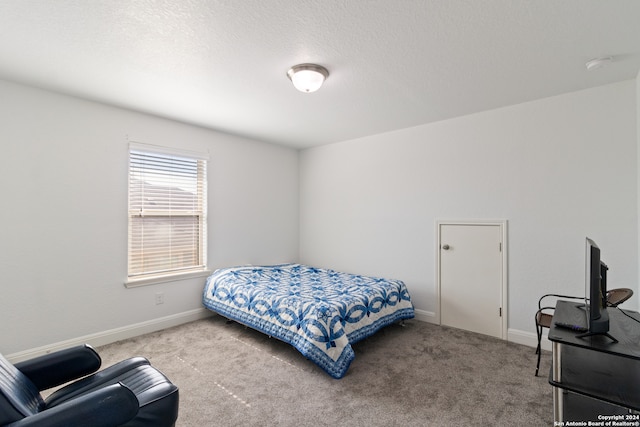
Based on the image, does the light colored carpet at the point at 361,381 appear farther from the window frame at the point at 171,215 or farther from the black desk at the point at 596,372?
the window frame at the point at 171,215

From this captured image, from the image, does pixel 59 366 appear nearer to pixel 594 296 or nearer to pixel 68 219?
pixel 68 219

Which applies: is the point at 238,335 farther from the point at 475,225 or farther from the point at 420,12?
the point at 420,12

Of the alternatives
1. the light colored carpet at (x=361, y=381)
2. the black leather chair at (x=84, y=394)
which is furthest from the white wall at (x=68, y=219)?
the black leather chair at (x=84, y=394)

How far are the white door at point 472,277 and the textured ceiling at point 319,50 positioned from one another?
1.41m

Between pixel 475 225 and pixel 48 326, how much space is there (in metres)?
4.41

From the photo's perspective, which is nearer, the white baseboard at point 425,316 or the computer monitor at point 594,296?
the computer monitor at point 594,296

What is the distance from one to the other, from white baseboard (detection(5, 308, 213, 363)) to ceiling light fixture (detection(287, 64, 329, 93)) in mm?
3046

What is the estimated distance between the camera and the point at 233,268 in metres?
3.96

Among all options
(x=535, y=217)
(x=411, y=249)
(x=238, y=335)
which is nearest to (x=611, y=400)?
(x=535, y=217)

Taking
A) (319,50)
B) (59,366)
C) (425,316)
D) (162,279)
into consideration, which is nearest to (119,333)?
(162,279)

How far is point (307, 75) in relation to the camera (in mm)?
2338

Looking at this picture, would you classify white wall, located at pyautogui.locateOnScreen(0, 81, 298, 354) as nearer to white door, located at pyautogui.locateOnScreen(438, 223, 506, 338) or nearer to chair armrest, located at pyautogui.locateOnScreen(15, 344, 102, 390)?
chair armrest, located at pyautogui.locateOnScreen(15, 344, 102, 390)

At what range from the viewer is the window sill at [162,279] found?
327 cm

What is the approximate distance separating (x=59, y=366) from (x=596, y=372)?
296 cm
